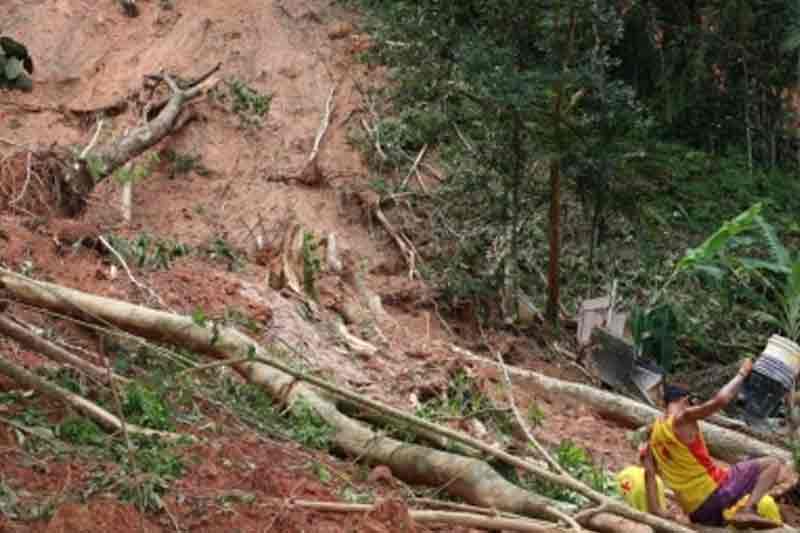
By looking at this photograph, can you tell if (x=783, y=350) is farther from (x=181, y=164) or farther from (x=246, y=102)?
(x=246, y=102)

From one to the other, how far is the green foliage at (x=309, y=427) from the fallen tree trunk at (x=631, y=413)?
2.73 m

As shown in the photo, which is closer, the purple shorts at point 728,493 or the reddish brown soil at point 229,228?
the reddish brown soil at point 229,228

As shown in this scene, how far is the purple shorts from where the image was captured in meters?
6.43

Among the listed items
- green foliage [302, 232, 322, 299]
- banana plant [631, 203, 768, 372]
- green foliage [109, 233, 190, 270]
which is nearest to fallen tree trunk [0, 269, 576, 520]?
green foliage [109, 233, 190, 270]

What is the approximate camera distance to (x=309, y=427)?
6.93m

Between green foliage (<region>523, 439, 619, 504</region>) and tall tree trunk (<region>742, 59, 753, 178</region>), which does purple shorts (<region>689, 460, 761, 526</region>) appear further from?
tall tree trunk (<region>742, 59, 753, 178</region>)

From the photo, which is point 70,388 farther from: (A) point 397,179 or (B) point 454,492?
(A) point 397,179

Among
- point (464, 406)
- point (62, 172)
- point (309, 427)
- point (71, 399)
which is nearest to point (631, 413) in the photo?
point (464, 406)

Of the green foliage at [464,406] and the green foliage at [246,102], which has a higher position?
the green foliage at [246,102]

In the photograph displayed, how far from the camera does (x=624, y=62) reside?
1502 centimetres

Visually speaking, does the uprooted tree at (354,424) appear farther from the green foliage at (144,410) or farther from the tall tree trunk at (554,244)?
the tall tree trunk at (554,244)

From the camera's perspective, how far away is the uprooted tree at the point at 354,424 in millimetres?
5873

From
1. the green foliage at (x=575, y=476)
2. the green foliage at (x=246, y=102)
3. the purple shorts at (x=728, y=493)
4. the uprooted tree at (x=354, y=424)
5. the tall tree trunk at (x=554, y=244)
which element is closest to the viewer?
the uprooted tree at (x=354, y=424)

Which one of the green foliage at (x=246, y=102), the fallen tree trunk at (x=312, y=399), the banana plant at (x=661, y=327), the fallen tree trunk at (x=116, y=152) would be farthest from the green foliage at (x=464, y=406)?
the green foliage at (x=246, y=102)
